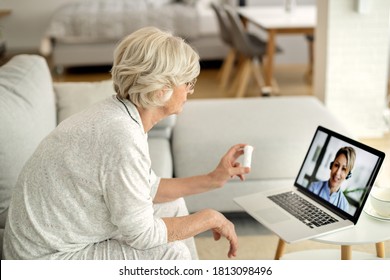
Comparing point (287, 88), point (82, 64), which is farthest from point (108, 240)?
point (82, 64)

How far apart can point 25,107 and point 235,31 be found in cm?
260

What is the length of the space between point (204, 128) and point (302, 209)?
912 mm

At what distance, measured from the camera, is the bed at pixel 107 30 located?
5512 millimetres

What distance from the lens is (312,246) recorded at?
7.46 ft

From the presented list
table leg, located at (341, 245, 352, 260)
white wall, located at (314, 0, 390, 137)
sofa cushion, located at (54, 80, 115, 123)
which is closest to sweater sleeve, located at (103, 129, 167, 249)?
table leg, located at (341, 245, 352, 260)

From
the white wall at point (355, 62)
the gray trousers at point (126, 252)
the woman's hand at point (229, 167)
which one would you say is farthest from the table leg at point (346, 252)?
the white wall at point (355, 62)

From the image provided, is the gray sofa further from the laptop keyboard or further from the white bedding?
the white bedding

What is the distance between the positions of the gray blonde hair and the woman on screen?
52 centimetres

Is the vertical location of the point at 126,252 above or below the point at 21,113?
below

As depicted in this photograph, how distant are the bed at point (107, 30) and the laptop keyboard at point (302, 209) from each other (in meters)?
3.91

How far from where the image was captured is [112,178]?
1382mm

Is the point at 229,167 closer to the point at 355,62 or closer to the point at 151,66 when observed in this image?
the point at 151,66

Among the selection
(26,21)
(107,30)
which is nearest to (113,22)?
(107,30)

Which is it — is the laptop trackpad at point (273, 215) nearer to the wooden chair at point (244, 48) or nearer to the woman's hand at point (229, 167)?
the woman's hand at point (229, 167)
